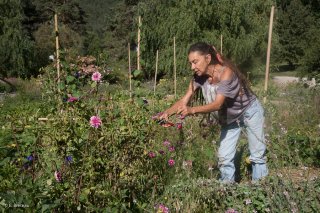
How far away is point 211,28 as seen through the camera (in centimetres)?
1499

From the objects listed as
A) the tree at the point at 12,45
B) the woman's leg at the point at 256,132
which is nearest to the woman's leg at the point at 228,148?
the woman's leg at the point at 256,132

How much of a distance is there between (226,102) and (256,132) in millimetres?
386

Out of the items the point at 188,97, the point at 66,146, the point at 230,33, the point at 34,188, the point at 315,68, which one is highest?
the point at 230,33

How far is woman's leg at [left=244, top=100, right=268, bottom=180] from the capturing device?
10.8 ft

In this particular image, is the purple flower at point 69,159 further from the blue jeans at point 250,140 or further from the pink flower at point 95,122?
the blue jeans at point 250,140

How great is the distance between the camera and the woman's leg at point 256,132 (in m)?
3.30

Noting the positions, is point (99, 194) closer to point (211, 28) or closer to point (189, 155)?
point (189, 155)

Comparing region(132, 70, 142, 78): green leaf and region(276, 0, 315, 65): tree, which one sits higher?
region(276, 0, 315, 65): tree

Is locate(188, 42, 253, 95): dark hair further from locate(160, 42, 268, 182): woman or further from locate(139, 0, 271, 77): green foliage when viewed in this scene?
locate(139, 0, 271, 77): green foliage

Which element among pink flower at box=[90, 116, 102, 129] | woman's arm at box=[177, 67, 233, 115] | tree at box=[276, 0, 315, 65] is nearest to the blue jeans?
woman's arm at box=[177, 67, 233, 115]

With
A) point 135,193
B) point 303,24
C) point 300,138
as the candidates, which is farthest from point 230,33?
point 303,24

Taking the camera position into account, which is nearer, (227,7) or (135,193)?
(135,193)

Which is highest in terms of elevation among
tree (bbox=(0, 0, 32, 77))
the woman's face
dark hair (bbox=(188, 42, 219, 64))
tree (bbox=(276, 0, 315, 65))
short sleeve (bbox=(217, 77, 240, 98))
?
tree (bbox=(276, 0, 315, 65))

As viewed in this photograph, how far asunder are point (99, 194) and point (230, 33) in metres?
13.6
